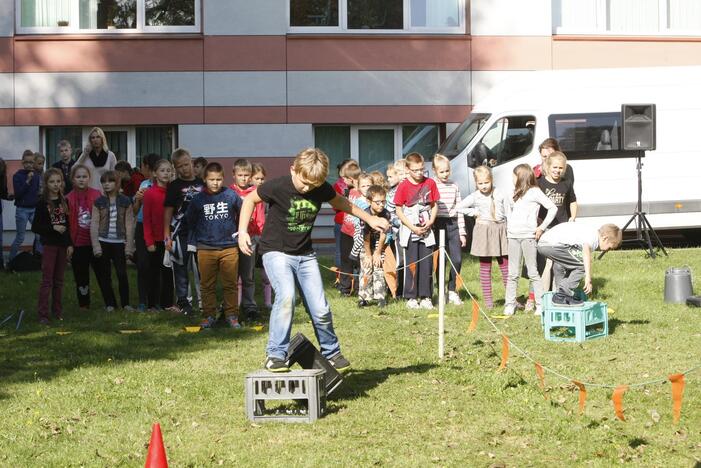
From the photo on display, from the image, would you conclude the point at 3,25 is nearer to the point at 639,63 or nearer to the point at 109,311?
the point at 109,311

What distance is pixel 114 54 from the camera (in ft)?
77.4

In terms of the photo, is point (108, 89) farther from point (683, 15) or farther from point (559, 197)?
point (559, 197)

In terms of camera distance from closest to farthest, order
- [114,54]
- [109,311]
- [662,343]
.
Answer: [662,343], [109,311], [114,54]

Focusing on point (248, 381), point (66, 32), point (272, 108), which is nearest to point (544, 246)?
point (248, 381)

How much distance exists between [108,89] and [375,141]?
5.51 m

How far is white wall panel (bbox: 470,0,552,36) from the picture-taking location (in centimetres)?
2402

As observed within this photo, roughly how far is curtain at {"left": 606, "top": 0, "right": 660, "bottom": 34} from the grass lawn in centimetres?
1263

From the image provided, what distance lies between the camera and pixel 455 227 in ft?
46.8

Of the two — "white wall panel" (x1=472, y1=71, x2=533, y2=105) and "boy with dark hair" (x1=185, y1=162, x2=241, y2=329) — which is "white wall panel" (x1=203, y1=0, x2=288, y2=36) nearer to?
"white wall panel" (x1=472, y1=71, x2=533, y2=105)

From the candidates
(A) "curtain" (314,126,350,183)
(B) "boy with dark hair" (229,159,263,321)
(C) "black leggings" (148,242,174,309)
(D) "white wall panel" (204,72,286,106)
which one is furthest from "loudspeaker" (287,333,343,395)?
(A) "curtain" (314,126,350,183)

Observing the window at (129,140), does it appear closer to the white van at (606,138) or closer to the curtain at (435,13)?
the curtain at (435,13)

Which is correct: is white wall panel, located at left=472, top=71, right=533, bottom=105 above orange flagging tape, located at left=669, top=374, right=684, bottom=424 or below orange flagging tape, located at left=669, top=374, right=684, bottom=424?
above

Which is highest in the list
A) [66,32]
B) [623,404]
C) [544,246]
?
[66,32]

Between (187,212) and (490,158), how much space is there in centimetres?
959
